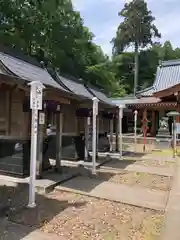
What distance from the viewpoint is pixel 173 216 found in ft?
16.5

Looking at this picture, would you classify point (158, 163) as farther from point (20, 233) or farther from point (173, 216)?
point (20, 233)

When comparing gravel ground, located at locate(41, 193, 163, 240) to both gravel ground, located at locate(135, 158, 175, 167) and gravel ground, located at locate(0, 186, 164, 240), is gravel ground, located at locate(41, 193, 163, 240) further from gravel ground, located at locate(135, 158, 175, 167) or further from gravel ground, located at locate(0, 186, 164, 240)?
gravel ground, located at locate(135, 158, 175, 167)

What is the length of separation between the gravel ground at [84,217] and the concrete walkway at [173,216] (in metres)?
0.13

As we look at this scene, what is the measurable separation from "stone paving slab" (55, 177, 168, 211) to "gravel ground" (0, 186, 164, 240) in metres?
0.31

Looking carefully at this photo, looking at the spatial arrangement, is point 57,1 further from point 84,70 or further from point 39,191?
point 39,191

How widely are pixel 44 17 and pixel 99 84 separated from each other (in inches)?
307

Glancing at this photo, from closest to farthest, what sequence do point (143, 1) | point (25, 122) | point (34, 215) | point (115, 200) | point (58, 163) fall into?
point (34, 215)
point (115, 200)
point (25, 122)
point (58, 163)
point (143, 1)

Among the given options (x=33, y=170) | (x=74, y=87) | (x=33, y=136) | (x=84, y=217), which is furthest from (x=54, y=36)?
(x=84, y=217)

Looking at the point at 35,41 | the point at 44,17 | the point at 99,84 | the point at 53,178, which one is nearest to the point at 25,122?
the point at 53,178

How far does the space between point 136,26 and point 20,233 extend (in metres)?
42.4

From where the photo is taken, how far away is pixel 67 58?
23.9m

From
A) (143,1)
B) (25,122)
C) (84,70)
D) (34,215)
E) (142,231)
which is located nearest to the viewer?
(142,231)

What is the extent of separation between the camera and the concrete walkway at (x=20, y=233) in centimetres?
392

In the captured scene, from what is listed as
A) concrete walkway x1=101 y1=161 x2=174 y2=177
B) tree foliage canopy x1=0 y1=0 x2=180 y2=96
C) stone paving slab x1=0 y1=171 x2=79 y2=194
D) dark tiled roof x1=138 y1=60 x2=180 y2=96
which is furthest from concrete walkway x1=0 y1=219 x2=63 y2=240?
dark tiled roof x1=138 y1=60 x2=180 y2=96
